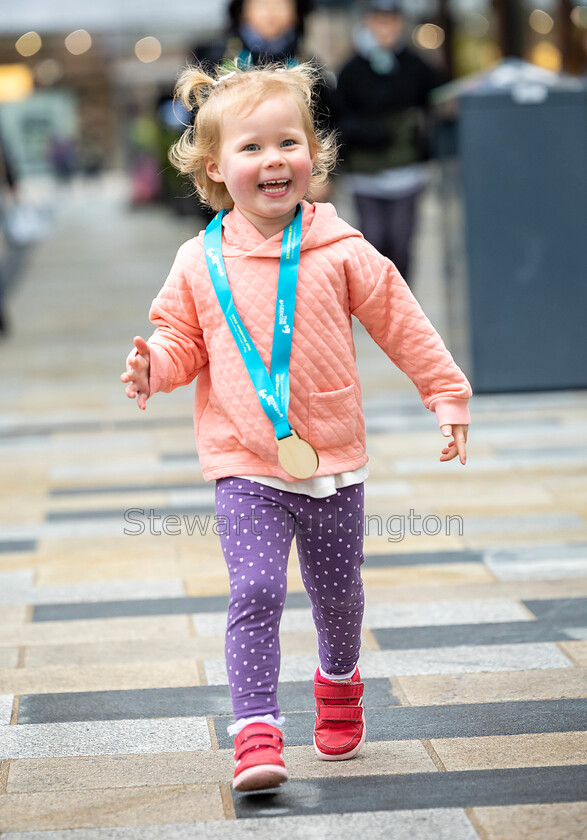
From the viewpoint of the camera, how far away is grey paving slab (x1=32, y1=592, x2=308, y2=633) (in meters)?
3.77

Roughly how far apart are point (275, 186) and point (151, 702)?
1250 mm

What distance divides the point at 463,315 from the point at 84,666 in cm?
384

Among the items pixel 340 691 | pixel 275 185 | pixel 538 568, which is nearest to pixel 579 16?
pixel 538 568

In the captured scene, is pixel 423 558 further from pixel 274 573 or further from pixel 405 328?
pixel 274 573

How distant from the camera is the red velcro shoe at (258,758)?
2.41m

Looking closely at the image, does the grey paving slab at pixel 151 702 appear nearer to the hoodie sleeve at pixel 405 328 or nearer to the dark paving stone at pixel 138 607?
the dark paving stone at pixel 138 607

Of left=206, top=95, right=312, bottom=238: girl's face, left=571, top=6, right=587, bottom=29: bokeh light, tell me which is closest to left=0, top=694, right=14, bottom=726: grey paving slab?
left=206, top=95, right=312, bottom=238: girl's face

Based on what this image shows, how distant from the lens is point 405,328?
2695mm

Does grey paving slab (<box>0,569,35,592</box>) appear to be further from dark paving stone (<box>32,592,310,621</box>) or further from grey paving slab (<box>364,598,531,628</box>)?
grey paving slab (<box>364,598,531,628</box>)

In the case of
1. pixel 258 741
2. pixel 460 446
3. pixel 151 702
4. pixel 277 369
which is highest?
pixel 277 369

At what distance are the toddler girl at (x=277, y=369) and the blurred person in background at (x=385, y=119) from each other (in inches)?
209

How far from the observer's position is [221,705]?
3.02m

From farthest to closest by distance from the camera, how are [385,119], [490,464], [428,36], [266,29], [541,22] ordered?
[428,36]
[541,22]
[385,119]
[266,29]
[490,464]

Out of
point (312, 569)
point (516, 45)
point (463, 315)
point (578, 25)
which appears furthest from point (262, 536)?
point (516, 45)
